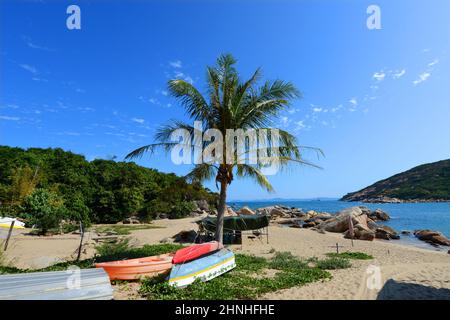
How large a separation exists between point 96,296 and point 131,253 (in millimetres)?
8035

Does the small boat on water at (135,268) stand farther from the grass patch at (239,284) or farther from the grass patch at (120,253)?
the grass patch at (120,253)

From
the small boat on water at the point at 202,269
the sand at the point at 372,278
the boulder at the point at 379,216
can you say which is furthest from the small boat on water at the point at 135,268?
the boulder at the point at 379,216

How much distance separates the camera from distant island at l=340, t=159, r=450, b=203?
9125 cm

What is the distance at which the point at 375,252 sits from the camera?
584 inches

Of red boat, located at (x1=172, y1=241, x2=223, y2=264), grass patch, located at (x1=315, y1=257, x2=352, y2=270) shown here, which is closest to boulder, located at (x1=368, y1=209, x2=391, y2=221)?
grass patch, located at (x1=315, y1=257, x2=352, y2=270)

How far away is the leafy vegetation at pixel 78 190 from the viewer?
1025 inches

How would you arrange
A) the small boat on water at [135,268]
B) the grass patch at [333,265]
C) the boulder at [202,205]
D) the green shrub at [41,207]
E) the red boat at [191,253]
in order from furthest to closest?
1. the boulder at [202,205]
2. the green shrub at [41,207]
3. the grass patch at [333,265]
4. the red boat at [191,253]
5. the small boat on water at [135,268]

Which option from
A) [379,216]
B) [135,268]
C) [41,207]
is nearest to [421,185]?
[379,216]

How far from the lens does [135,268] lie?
8070 millimetres

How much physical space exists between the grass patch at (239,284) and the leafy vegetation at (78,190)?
A: 1889cm

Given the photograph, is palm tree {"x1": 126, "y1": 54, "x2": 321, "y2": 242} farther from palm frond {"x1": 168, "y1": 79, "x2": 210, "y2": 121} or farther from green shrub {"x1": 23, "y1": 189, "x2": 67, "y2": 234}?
green shrub {"x1": 23, "y1": 189, "x2": 67, "y2": 234}

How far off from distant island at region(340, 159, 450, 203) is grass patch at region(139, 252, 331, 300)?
103543 millimetres
